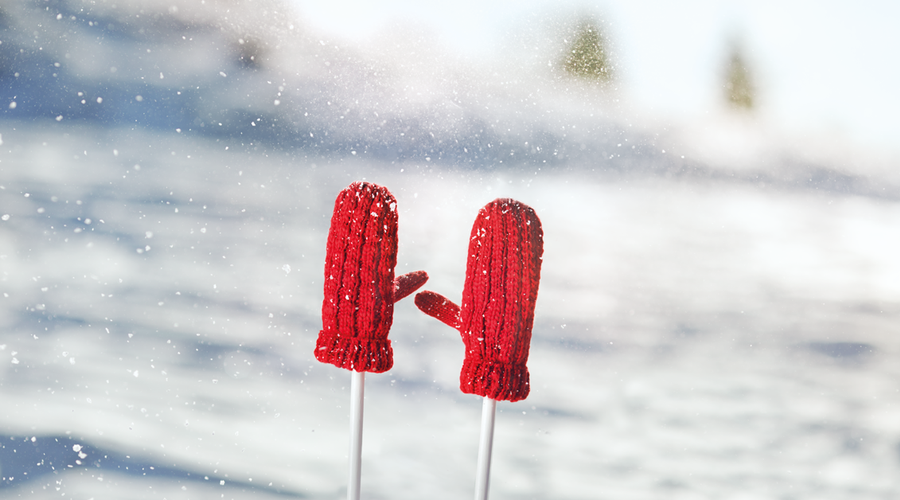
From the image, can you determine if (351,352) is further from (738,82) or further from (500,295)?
(738,82)

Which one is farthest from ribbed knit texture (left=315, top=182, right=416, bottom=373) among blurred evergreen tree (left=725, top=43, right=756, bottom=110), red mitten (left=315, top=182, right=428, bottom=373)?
blurred evergreen tree (left=725, top=43, right=756, bottom=110)

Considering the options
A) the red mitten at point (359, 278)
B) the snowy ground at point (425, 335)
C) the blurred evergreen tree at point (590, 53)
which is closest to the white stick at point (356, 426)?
the red mitten at point (359, 278)

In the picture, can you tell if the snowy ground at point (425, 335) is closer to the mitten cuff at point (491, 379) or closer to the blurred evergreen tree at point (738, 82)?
the blurred evergreen tree at point (738, 82)

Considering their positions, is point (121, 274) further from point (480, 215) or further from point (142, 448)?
point (480, 215)

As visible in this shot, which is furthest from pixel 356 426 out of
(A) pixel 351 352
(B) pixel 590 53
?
(B) pixel 590 53

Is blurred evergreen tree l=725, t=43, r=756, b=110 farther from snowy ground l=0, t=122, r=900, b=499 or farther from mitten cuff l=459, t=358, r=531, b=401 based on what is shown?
mitten cuff l=459, t=358, r=531, b=401

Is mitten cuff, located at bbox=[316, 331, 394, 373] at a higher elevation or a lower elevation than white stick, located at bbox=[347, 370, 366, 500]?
A: higher

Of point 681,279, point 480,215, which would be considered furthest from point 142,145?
point 681,279
